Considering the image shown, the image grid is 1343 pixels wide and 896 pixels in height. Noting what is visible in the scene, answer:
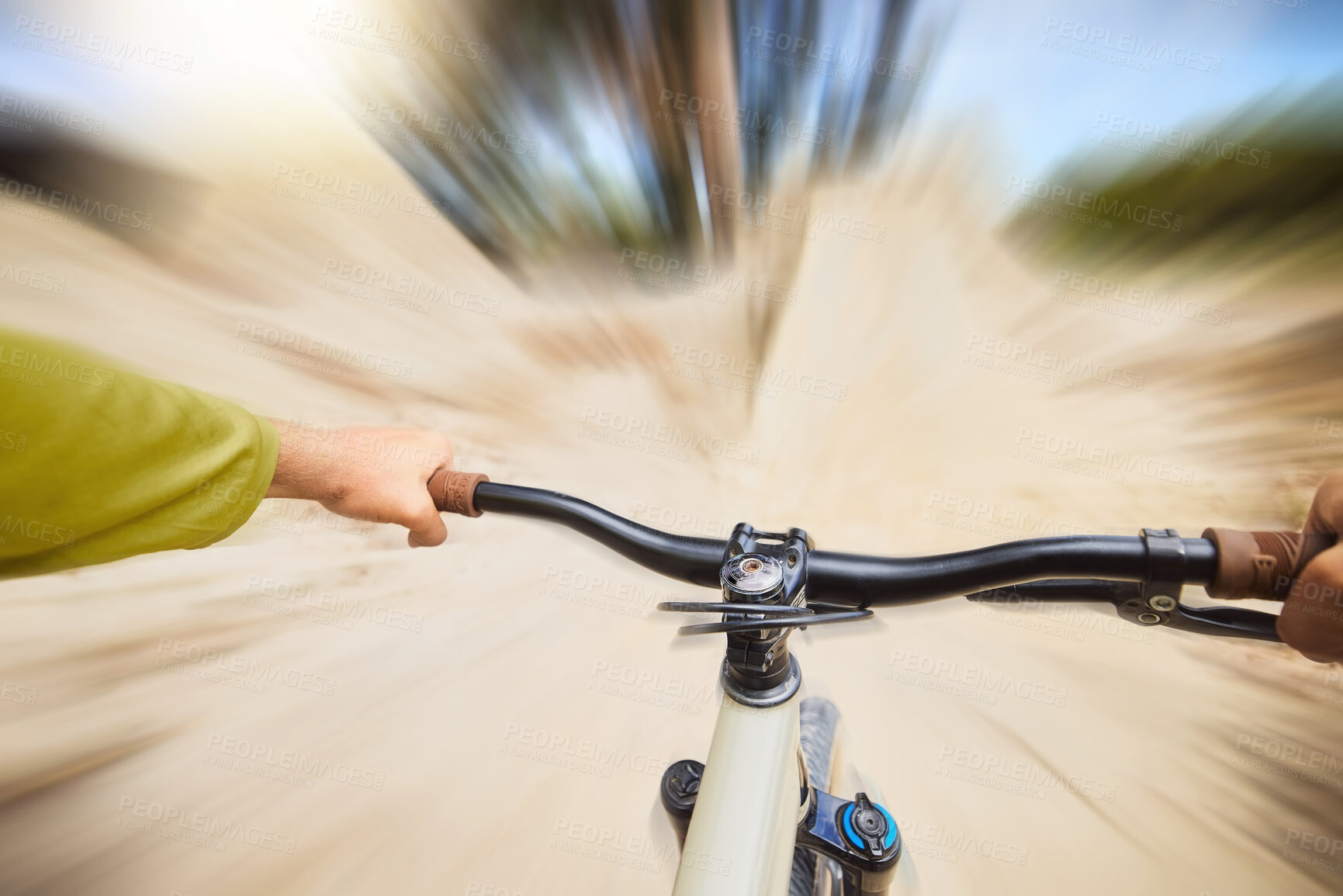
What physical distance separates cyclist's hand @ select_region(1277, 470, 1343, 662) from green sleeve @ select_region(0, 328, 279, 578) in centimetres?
130

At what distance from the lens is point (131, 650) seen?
4.68 feet

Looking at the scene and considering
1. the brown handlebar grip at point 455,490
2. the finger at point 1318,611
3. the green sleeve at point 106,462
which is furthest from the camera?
the brown handlebar grip at point 455,490

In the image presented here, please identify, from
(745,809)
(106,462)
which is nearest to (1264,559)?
(745,809)

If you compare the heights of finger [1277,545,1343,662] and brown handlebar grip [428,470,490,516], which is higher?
brown handlebar grip [428,470,490,516]

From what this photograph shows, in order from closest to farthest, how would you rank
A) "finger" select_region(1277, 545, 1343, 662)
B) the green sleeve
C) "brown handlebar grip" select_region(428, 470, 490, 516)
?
"finger" select_region(1277, 545, 1343, 662)
the green sleeve
"brown handlebar grip" select_region(428, 470, 490, 516)

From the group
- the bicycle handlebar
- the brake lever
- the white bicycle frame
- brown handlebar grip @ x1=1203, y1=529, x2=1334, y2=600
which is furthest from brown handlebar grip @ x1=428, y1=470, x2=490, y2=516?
brown handlebar grip @ x1=1203, y1=529, x2=1334, y2=600

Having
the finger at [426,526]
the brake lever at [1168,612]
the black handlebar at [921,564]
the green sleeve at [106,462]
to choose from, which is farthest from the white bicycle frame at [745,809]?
the green sleeve at [106,462]

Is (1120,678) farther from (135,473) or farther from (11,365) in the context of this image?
(11,365)

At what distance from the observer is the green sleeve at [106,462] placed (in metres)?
0.76

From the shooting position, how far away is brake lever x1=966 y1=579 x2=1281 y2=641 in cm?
58

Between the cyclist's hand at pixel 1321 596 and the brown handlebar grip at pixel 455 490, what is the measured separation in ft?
3.13

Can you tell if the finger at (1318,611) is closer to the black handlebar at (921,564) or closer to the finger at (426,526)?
the black handlebar at (921,564)

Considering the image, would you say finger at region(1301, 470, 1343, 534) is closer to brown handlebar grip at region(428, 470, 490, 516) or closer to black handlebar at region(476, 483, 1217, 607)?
black handlebar at region(476, 483, 1217, 607)

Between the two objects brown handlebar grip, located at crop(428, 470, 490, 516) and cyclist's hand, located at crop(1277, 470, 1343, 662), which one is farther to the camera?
brown handlebar grip, located at crop(428, 470, 490, 516)
